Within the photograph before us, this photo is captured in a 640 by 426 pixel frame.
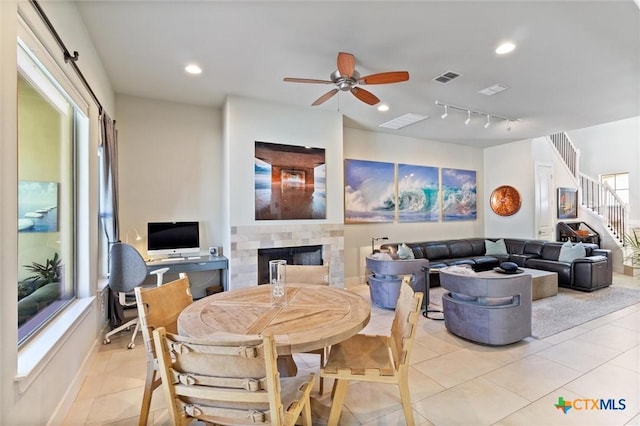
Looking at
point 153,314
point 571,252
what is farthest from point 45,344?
point 571,252

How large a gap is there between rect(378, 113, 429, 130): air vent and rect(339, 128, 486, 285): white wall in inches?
20.7

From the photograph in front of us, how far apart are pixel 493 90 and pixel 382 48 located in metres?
1.95

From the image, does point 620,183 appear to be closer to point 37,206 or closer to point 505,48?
point 505,48

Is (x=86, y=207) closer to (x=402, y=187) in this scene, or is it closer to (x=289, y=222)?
(x=289, y=222)

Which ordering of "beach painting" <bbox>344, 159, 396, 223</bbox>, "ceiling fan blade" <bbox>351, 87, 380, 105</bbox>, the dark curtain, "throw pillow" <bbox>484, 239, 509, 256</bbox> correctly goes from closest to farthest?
1. "ceiling fan blade" <bbox>351, 87, 380, 105</bbox>
2. the dark curtain
3. "beach painting" <bbox>344, 159, 396, 223</bbox>
4. "throw pillow" <bbox>484, 239, 509, 256</bbox>

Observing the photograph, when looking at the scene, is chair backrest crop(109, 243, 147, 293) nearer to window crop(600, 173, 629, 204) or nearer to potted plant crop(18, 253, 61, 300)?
potted plant crop(18, 253, 61, 300)

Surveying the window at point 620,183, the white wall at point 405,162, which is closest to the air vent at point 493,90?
the white wall at point 405,162

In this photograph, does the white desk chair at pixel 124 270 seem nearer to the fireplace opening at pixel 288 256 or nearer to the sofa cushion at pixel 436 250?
the fireplace opening at pixel 288 256

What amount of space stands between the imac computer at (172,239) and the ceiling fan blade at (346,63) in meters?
2.92

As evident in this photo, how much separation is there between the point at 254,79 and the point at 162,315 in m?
2.88

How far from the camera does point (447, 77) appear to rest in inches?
143

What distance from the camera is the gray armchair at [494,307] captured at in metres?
2.96

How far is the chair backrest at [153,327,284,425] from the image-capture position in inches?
42.9

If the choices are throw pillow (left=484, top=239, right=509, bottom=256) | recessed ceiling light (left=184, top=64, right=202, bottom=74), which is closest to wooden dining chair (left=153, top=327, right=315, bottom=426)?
recessed ceiling light (left=184, top=64, right=202, bottom=74)
